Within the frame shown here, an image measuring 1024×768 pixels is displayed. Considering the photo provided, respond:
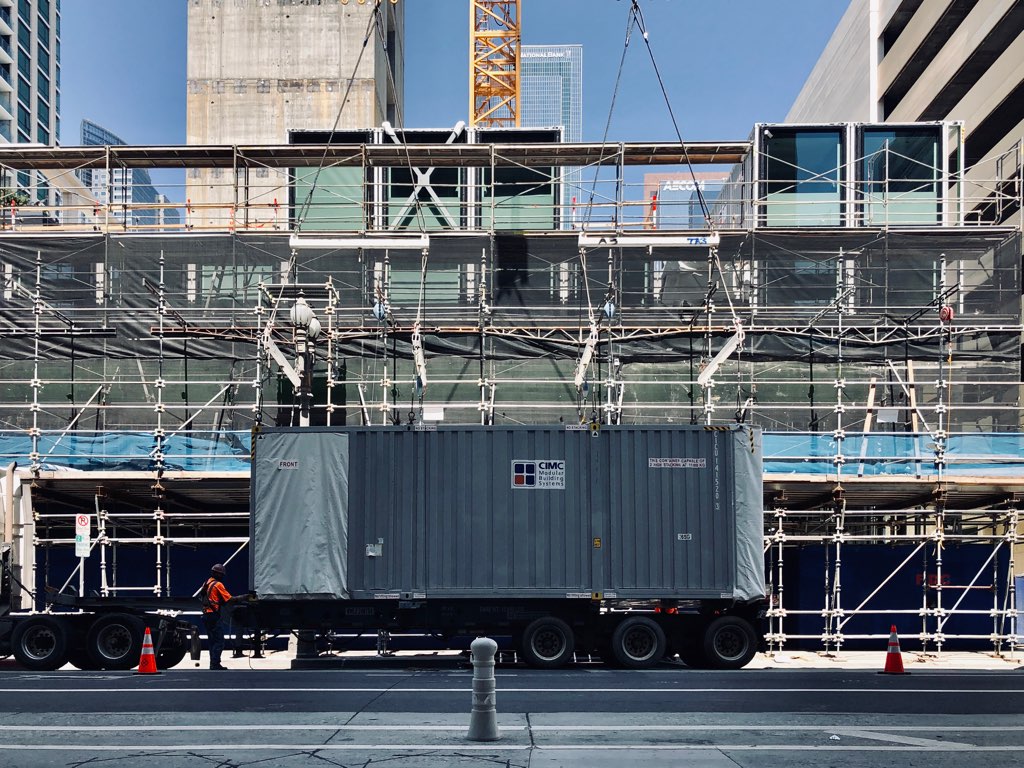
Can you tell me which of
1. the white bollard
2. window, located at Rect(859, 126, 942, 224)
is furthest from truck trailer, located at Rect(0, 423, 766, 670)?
window, located at Rect(859, 126, 942, 224)

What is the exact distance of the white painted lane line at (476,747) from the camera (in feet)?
29.9

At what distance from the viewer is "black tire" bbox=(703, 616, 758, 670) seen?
16.5m

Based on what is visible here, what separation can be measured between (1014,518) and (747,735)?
41.9ft

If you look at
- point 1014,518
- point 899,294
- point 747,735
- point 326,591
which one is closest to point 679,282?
point 899,294

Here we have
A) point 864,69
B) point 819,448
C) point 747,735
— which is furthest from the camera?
point 864,69

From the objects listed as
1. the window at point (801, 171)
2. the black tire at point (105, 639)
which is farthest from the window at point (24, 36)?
the black tire at point (105, 639)

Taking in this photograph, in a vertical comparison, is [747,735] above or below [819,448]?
below

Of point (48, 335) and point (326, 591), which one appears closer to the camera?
point (326, 591)

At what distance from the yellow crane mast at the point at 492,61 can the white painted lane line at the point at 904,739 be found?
168 ft

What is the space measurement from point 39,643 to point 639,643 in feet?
29.2

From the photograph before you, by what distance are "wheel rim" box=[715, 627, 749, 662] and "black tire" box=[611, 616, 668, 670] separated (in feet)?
2.61

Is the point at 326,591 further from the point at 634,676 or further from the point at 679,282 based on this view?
the point at 679,282

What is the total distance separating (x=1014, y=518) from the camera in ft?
67.0

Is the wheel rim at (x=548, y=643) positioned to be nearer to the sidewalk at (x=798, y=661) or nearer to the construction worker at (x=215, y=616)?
the sidewalk at (x=798, y=661)
